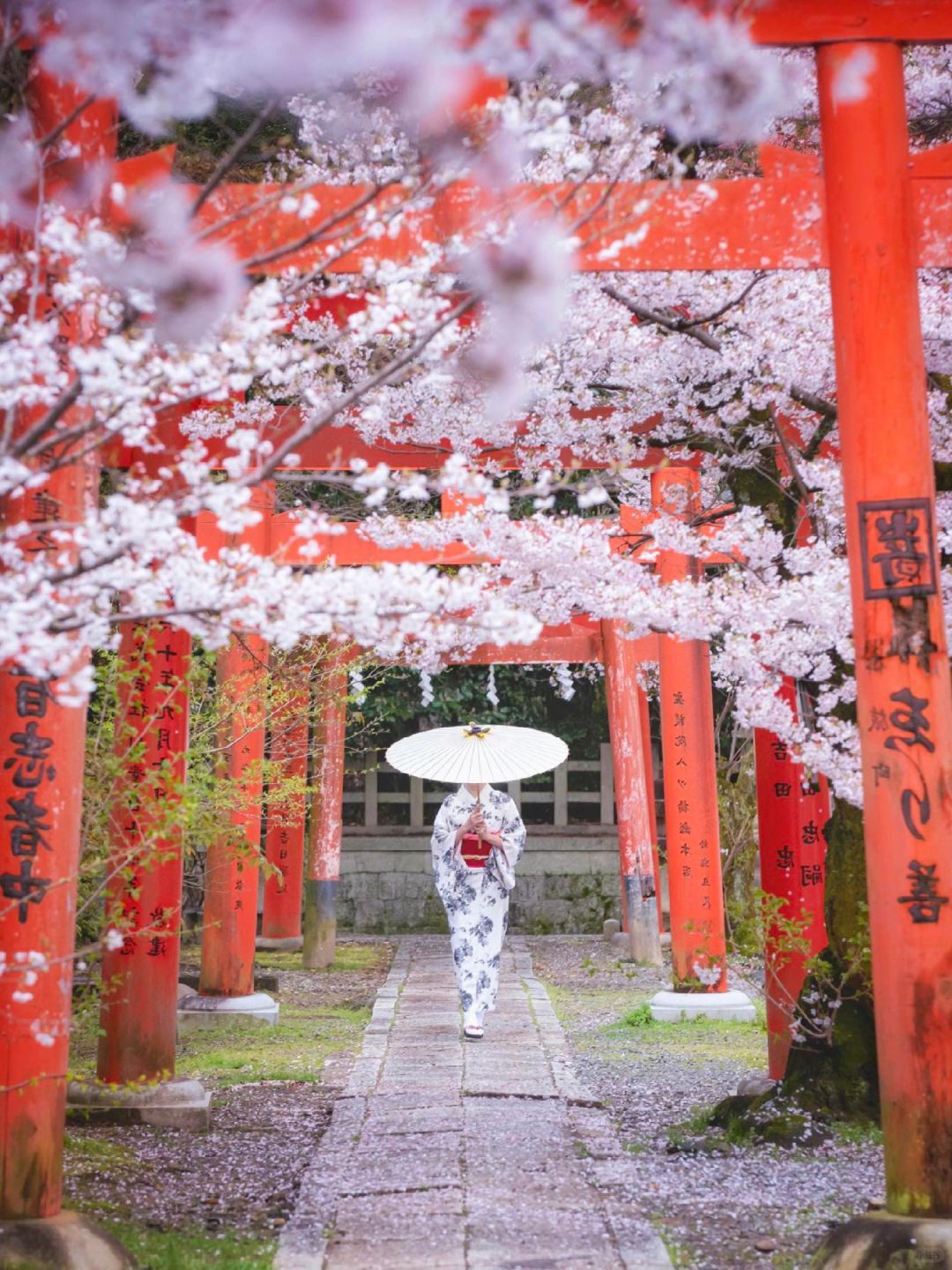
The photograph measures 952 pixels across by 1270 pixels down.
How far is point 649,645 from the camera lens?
15.6 meters

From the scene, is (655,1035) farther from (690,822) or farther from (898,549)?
(898,549)

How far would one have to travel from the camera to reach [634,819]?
1414cm

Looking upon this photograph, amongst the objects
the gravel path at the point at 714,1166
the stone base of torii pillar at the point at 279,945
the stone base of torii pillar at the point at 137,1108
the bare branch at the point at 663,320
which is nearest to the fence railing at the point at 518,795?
the stone base of torii pillar at the point at 279,945

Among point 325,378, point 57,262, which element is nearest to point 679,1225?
point 325,378

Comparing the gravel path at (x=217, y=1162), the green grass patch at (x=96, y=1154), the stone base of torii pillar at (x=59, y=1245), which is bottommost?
the gravel path at (x=217, y=1162)

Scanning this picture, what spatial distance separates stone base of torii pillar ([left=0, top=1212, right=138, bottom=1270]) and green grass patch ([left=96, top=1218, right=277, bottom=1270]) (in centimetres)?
14

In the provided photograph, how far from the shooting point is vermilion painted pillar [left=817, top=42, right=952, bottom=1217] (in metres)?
4.07

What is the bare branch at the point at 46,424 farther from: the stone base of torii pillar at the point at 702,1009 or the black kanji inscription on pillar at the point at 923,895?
the stone base of torii pillar at the point at 702,1009

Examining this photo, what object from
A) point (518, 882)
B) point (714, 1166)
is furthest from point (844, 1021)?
point (518, 882)

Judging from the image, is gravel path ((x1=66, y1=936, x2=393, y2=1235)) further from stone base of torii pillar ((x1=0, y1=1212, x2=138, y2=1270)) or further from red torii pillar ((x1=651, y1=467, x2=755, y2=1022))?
red torii pillar ((x1=651, y1=467, x2=755, y2=1022))

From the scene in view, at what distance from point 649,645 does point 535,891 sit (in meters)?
Answer: 4.48

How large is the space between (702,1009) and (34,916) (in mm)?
7008

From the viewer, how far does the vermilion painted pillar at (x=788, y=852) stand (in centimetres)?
654

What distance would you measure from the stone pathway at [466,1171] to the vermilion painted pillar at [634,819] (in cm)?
509
